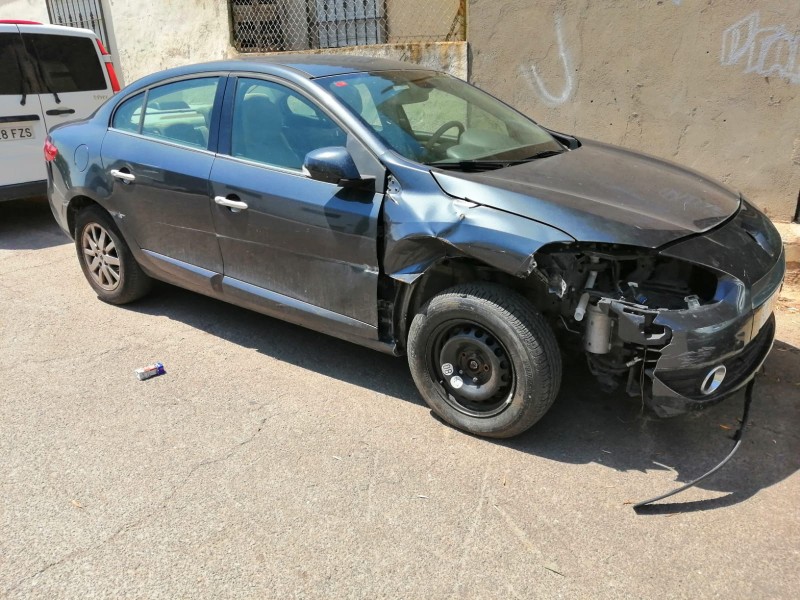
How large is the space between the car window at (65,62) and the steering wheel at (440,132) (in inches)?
198

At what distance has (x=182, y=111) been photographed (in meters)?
4.31

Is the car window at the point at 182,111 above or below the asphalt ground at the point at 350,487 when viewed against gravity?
above

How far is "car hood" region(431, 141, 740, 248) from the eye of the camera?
289cm

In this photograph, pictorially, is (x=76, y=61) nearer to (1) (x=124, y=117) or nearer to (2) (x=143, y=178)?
(1) (x=124, y=117)

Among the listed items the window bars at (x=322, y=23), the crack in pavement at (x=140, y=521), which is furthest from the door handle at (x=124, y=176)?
the window bars at (x=322, y=23)

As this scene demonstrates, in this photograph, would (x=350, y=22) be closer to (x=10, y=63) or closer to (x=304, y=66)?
(x=10, y=63)

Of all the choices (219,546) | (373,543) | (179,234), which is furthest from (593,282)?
(179,234)

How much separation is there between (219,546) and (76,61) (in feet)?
20.7

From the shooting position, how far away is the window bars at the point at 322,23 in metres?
8.16

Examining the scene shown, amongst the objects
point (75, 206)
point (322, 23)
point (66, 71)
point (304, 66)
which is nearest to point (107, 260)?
point (75, 206)

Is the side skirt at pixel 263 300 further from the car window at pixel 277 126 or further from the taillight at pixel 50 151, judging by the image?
the taillight at pixel 50 151

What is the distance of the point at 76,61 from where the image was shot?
709 centimetres

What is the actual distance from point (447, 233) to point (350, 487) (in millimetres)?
1241

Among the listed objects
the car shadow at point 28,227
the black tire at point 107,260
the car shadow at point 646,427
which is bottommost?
the car shadow at point 28,227
